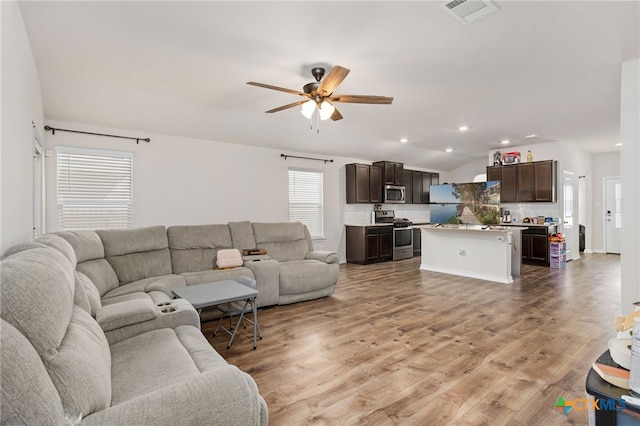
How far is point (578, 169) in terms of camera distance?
7586 millimetres

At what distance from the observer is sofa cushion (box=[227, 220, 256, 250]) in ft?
14.9

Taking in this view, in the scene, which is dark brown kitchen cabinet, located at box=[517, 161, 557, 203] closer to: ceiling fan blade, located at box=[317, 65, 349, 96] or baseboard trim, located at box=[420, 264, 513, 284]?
baseboard trim, located at box=[420, 264, 513, 284]

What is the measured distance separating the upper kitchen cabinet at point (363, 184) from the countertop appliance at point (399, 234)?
521 millimetres

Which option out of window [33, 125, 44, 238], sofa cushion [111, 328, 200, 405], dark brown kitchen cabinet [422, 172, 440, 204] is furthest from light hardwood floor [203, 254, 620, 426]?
dark brown kitchen cabinet [422, 172, 440, 204]

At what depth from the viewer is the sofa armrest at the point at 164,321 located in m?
2.00

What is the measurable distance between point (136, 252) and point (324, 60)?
2996 mm

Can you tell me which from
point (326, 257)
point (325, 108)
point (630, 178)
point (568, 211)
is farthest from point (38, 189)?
point (568, 211)

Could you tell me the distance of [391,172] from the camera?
789 cm

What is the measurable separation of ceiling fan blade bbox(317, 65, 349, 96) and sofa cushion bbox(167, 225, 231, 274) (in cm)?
246

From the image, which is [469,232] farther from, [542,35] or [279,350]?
[279,350]

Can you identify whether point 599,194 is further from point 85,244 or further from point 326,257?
point 85,244

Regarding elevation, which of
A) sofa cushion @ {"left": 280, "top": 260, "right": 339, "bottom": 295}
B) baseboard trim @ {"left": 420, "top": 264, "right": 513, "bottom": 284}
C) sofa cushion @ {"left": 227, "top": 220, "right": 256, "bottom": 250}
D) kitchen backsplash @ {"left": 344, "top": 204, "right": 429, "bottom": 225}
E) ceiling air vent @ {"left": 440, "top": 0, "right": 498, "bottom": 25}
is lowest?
baseboard trim @ {"left": 420, "top": 264, "right": 513, "bottom": 284}

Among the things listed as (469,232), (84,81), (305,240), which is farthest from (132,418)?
(469,232)

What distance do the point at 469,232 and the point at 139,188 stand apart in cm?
548
